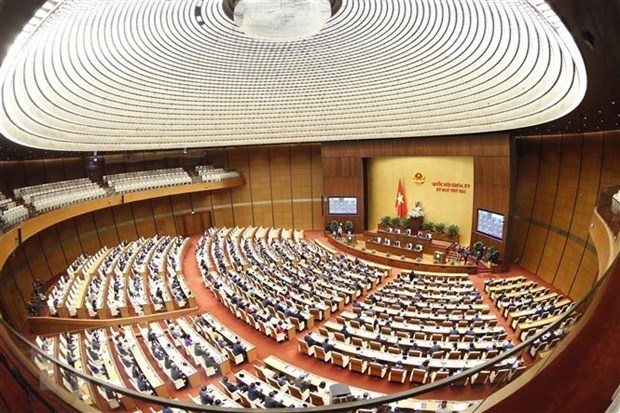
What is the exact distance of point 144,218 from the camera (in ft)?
75.5

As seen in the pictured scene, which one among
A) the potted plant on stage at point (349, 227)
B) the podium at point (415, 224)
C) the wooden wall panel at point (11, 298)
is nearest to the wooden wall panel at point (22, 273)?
the wooden wall panel at point (11, 298)

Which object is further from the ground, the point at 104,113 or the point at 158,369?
the point at 104,113

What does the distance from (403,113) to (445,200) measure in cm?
697

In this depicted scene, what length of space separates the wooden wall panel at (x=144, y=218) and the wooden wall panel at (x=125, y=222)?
0.27 meters

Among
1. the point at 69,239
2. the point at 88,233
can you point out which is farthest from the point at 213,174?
the point at 69,239

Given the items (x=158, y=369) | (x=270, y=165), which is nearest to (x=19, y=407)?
(x=158, y=369)

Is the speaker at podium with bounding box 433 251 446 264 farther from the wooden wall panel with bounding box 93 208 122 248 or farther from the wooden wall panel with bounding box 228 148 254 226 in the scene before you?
the wooden wall panel with bounding box 93 208 122 248

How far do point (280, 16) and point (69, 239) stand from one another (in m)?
15.5

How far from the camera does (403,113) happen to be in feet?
54.9

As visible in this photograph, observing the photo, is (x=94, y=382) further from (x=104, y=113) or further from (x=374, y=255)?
(x=374, y=255)

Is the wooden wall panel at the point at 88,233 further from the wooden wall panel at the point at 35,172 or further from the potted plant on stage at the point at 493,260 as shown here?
the potted plant on stage at the point at 493,260

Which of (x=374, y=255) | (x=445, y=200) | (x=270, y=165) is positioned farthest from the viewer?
(x=270, y=165)

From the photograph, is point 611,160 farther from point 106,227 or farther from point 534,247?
point 106,227

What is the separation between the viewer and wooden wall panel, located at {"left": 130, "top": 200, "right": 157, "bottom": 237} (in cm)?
2261
